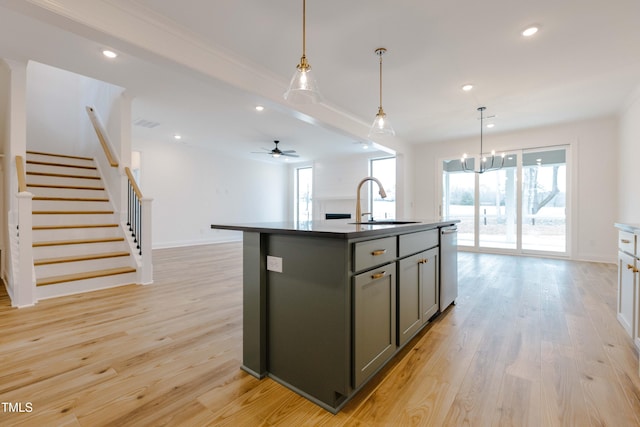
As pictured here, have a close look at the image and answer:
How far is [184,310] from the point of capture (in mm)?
2955

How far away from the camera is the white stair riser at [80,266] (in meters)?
3.53

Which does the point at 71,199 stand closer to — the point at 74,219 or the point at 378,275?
the point at 74,219

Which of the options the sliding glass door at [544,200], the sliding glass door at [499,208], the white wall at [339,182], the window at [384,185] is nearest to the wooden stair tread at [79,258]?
the white wall at [339,182]

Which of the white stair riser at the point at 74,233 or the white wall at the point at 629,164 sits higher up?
the white wall at the point at 629,164

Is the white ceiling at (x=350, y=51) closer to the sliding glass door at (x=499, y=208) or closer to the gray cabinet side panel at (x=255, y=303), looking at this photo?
the sliding glass door at (x=499, y=208)

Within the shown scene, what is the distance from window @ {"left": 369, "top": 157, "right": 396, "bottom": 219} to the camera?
8.89 meters

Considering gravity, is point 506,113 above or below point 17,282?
above

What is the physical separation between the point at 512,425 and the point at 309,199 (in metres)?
9.62

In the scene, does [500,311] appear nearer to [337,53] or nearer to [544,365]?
[544,365]

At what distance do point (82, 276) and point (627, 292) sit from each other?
5.42m

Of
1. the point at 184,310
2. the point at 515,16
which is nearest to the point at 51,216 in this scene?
the point at 184,310

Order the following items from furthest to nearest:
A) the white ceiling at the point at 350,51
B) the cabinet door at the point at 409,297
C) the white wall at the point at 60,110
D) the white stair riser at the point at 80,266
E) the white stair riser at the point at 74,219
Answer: the white wall at the point at 60,110 → the white stair riser at the point at 74,219 → the white stair riser at the point at 80,266 → the white ceiling at the point at 350,51 → the cabinet door at the point at 409,297

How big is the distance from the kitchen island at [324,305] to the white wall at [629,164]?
4.68 metres

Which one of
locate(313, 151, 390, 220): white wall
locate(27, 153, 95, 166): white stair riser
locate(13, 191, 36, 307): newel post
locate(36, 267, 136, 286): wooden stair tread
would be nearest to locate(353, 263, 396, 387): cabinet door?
locate(13, 191, 36, 307): newel post
